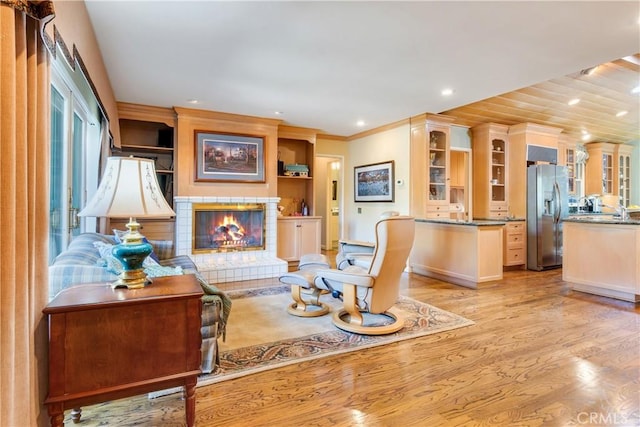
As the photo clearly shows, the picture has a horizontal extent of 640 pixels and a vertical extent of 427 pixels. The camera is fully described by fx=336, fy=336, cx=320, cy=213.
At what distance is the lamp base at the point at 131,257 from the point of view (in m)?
1.62

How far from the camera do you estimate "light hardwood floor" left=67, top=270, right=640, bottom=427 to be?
5.81ft

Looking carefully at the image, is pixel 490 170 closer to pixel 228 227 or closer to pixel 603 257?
pixel 603 257

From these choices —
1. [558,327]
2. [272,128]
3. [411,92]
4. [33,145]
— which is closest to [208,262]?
[272,128]

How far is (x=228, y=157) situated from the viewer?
5.35m

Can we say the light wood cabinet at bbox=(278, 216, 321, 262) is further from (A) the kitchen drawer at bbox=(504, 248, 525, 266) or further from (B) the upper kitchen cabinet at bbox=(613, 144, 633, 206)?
(B) the upper kitchen cabinet at bbox=(613, 144, 633, 206)

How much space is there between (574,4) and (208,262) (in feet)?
16.4

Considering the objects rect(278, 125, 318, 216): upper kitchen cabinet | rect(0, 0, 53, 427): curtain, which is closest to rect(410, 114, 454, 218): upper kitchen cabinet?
rect(278, 125, 318, 216): upper kitchen cabinet

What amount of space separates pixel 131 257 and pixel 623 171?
1072 centimetres

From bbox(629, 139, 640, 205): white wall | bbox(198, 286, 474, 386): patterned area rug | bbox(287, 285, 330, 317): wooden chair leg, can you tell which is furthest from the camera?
bbox(629, 139, 640, 205): white wall

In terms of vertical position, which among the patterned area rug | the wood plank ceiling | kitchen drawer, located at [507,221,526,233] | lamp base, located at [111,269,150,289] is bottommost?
the patterned area rug

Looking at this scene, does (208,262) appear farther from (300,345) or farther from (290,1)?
(290,1)

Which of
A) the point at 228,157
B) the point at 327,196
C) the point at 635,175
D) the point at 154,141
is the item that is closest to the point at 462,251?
the point at 228,157

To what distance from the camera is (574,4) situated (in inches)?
90.7

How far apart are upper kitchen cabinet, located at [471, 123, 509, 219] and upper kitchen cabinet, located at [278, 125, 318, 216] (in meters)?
3.05
